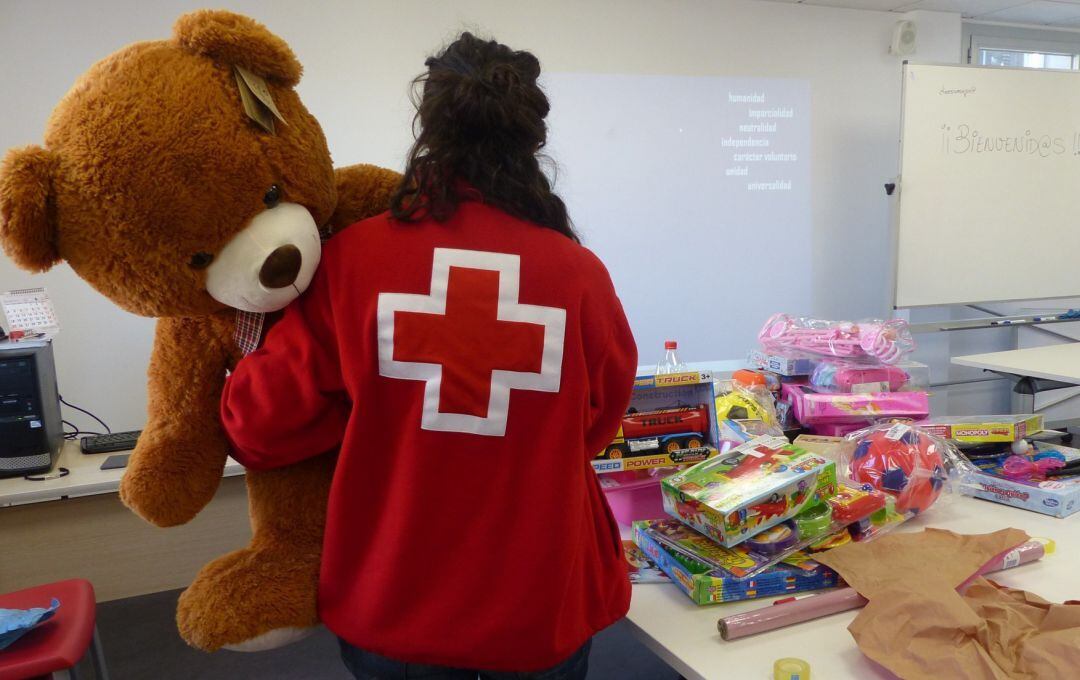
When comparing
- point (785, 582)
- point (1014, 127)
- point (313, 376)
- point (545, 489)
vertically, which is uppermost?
point (1014, 127)

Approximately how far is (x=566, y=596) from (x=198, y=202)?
597mm

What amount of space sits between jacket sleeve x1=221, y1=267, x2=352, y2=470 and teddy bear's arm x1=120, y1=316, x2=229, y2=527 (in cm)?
4

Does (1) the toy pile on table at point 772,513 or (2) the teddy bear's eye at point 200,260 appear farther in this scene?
(1) the toy pile on table at point 772,513

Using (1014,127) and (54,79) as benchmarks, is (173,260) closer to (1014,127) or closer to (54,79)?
(54,79)

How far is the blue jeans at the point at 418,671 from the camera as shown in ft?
2.74

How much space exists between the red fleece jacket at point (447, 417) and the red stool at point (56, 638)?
820 millimetres

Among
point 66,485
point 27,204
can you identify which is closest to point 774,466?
point 27,204

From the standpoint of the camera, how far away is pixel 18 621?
1.30 metres

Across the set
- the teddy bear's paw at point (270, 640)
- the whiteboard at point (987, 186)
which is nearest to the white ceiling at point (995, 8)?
the whiteboard at point (987, 186)

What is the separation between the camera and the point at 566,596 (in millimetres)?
829

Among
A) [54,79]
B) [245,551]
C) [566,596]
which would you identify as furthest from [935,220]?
[54,79]

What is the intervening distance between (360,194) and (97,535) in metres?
1.79

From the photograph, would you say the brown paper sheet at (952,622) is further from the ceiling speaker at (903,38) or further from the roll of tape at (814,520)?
the ceiling speaker at (903,38)

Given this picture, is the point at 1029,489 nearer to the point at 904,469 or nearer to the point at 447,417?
the point at 904,469
